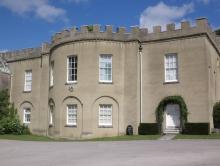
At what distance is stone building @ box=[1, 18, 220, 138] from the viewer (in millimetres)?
27281

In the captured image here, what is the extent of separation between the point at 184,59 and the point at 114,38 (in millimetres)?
5928

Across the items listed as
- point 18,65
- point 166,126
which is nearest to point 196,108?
point 166,126

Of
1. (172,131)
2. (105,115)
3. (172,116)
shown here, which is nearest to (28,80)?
(105,115)

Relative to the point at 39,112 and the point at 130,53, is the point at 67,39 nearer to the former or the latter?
the point at 130,53

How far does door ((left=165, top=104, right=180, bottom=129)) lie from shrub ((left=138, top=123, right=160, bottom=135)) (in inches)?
39.7

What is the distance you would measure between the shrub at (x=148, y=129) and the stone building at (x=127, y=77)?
64 cm

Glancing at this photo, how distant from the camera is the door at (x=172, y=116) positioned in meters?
27.5

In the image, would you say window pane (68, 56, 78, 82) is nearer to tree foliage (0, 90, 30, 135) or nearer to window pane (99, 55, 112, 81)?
window pane (99, 55, 112, 81)

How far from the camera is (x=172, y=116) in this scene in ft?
91.4

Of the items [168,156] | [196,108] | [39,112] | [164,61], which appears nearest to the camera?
[168,156]

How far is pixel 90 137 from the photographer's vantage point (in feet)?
91.8

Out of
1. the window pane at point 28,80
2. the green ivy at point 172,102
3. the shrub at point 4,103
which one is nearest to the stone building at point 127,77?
the green ivy at point 172,102

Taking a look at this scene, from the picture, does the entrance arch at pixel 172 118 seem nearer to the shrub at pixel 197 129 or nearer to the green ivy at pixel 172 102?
the green ivy at pixel 172 102

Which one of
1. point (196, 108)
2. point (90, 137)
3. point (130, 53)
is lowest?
point (90, 137)
